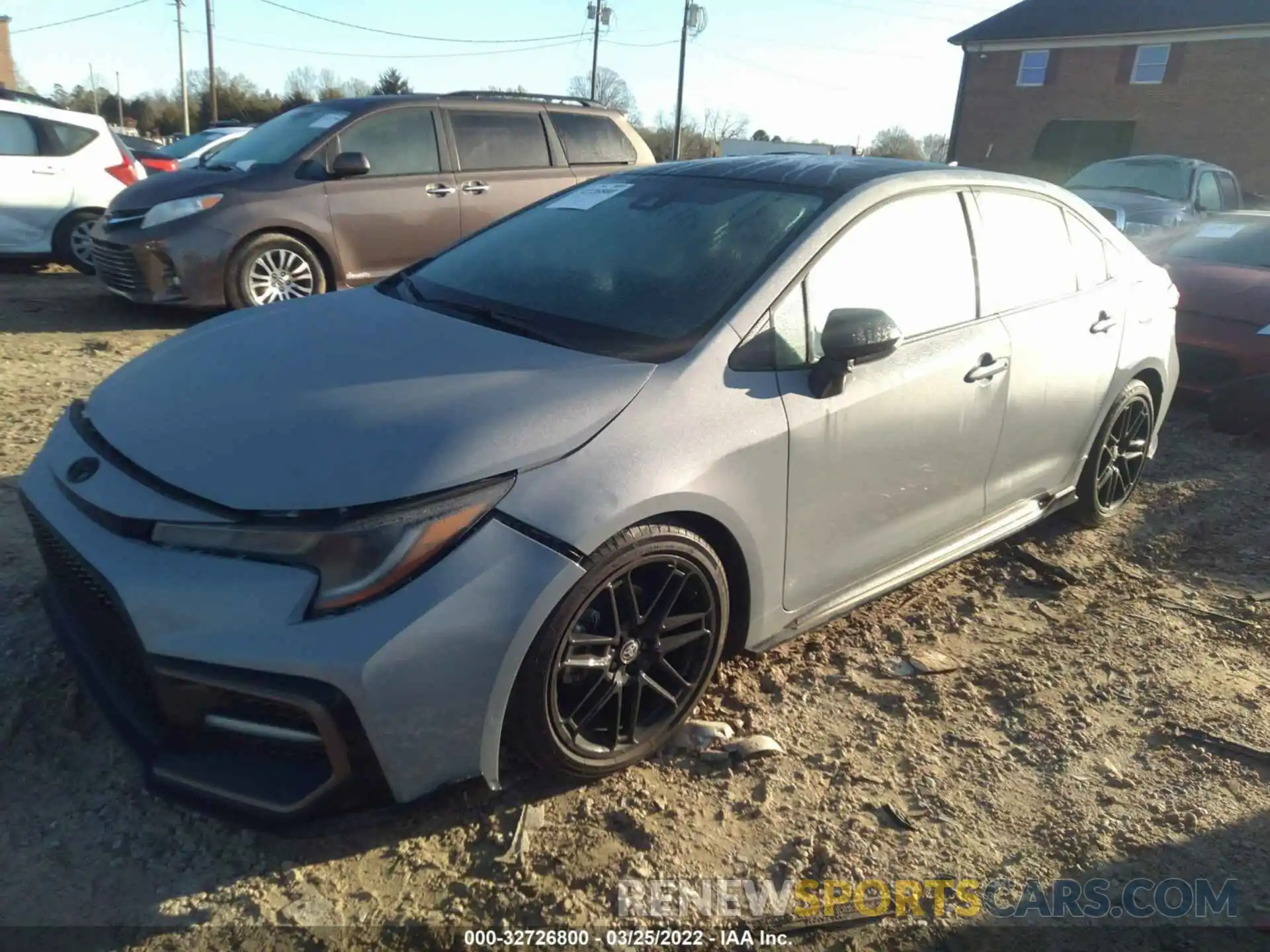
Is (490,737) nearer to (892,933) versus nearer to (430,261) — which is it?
(892,933)

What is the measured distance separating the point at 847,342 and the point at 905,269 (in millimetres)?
640

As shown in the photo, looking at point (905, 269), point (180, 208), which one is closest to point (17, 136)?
point (180, 208)

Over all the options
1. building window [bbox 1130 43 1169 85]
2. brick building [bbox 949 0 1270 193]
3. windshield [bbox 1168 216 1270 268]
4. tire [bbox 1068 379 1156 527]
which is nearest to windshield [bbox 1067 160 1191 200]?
windshield [bbox 1168 216 1270 268]

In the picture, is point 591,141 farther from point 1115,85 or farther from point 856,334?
point 1115,85

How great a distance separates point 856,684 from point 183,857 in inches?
80.2

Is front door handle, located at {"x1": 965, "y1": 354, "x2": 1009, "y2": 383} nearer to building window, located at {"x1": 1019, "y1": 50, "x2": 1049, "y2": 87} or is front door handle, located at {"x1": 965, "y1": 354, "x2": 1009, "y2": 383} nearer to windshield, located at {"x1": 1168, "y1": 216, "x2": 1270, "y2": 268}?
windshield, located at {"x1": 1168, "y1": 216, "x2": 1270, "y2": 268}

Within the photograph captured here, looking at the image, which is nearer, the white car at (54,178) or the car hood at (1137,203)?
the white car at (54,178)

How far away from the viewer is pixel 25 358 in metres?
6.08

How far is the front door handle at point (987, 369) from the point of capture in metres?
3.23

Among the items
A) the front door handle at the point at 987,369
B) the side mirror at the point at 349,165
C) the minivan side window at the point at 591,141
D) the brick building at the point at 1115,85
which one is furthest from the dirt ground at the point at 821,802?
the brick building at the point at 1115,85

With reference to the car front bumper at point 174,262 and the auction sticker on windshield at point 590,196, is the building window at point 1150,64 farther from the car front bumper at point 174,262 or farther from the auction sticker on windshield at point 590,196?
the auction sticker on windshield at point 590,196

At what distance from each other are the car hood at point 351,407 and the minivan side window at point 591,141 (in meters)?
5.86

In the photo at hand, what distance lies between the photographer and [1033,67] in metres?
33.3

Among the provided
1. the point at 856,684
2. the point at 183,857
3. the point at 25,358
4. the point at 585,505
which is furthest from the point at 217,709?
the point at 25,358
